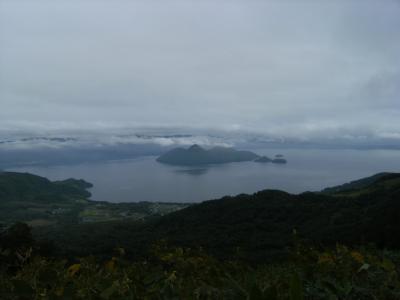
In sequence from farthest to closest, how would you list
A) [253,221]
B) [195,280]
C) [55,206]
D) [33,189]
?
1. [33,189]
2. [55,206]
3. [253,221]
4. [195,280]

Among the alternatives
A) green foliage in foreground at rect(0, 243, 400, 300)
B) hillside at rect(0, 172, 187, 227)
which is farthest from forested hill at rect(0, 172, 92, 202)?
green foliage in foreground at rect(0, 243, 400, 300)

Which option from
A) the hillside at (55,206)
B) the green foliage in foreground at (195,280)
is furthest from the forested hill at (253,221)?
the green foliage in foreground at (195,280)

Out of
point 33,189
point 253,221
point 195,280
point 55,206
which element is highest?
point 195,280

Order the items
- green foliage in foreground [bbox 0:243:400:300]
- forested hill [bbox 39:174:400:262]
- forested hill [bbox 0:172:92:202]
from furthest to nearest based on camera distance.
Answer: forested hill [bbox 0:172:92:202] < forested hill [bbox 39:174:400:262] < green foliage in foreground [bbox 0:243:400:300]

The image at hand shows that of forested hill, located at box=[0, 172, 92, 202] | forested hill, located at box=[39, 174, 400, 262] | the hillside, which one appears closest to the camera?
forested hill, located at box=[39, 174, 400, 262]

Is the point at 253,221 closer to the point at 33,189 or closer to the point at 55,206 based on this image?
the point at 55,206

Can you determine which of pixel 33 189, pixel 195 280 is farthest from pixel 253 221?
pixel 33 189

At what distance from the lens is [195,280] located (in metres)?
1.67

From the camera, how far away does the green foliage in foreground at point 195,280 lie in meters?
1.11

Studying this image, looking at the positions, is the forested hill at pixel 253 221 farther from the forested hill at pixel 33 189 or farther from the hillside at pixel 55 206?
the forested hill at pixel 33 189

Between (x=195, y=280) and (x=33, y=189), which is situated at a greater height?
(x=195, y=280)

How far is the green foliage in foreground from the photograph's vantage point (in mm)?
1111

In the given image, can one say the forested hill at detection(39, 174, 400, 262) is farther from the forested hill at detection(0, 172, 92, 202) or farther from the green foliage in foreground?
the forested hill at detection(0, 172, 92, 202)

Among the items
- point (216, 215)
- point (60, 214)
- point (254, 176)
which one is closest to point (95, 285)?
point (216, 215)
